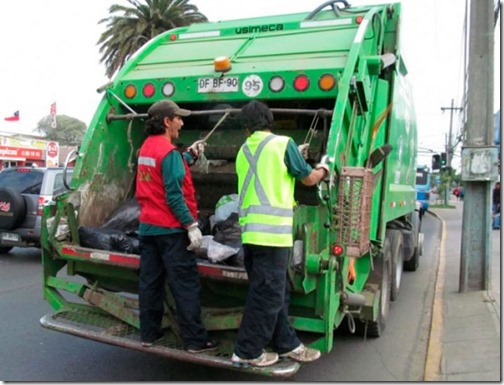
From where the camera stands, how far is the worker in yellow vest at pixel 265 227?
3.26m

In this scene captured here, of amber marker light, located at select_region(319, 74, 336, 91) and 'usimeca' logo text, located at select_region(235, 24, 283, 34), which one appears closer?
amber marker light, located at select_region(319, 74, 336, 91)

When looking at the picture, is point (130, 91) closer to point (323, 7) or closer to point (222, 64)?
point (222, 64)

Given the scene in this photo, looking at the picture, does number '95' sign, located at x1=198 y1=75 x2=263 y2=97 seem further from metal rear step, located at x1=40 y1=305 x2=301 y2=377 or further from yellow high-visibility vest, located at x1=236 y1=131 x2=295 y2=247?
metal rear step, located at x1=40 y1=305 x2=301 y2=377

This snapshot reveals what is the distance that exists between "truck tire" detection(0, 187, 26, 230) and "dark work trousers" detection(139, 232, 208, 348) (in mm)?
5576

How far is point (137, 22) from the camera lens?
74.9ft

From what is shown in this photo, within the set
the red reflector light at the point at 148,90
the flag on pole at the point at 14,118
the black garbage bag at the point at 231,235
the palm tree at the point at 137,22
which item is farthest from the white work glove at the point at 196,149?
the flag on pole at the point at 14,118

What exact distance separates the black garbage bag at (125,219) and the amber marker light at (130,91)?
2.95 feet

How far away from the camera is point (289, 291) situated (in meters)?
3.47

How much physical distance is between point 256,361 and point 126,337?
1.01 m

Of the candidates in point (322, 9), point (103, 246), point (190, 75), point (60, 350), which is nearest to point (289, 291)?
point (103, 246)

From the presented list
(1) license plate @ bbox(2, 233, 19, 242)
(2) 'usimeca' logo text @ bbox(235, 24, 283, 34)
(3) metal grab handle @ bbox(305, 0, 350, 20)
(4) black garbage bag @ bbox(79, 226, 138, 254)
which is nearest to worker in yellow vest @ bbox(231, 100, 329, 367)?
(4) black garbage bag @ bbox(79, 226, 138, 254)

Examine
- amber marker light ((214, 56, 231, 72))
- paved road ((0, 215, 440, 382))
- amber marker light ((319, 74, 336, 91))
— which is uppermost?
amber marker light ((214, 56, 231, 72))

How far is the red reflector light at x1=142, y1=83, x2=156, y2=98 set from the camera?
450 cm

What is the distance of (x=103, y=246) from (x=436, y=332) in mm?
3364
